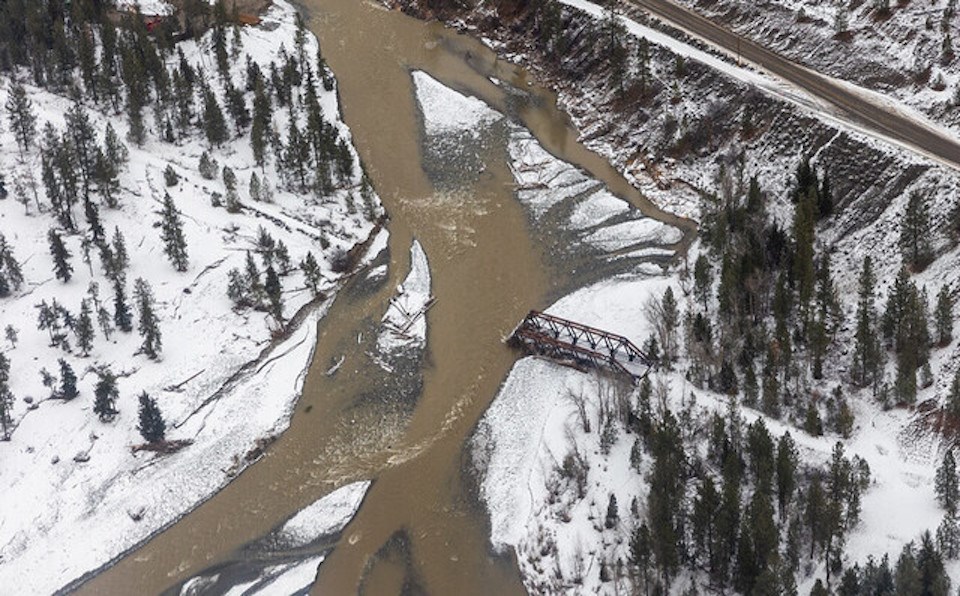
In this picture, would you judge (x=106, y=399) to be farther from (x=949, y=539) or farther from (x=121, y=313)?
(x=949, y=539)

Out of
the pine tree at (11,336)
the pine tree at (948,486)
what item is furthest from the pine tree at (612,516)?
the pine tree at (11,336)

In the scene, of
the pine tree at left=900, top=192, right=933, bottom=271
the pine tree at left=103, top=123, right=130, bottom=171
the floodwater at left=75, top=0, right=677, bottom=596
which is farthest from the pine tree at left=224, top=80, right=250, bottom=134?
the pine tree at left=900, top=192, right=933, bottom=271

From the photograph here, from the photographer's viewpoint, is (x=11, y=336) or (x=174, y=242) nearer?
(x=11, y=336)

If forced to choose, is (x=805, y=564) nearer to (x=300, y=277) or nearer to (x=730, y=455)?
(x=730, y=455)

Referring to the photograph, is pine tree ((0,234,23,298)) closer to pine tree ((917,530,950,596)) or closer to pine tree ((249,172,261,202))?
pine tree ((249,172,261,202))

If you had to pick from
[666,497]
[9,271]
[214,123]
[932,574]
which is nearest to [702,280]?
[666,497]

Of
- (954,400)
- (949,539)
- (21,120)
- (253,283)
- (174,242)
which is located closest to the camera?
(949,539)

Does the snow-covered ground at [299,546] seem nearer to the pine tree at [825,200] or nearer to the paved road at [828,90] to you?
the pine tree at [825,200]
